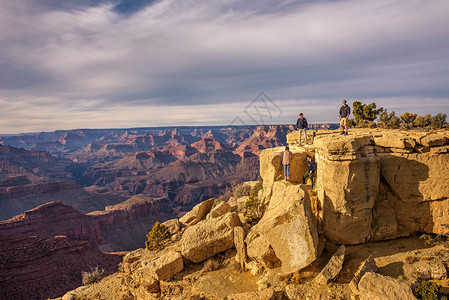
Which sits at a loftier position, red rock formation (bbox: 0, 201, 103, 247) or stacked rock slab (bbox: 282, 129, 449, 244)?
stacked rock slab (bbox: 282, 129, 449, 244)

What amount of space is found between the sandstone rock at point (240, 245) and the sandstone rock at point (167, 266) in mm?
3456

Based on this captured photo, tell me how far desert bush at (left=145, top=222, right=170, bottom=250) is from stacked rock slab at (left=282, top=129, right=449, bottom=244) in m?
12.1

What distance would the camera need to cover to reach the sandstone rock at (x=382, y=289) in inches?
315

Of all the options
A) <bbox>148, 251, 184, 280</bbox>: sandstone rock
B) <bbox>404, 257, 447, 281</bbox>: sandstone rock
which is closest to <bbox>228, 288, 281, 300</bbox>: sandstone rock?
<bbox>148, 251, 184, 280</bbox>: sandstone rock

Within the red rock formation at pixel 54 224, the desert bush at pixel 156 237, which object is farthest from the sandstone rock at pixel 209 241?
the red rock formation at pixel 54 224

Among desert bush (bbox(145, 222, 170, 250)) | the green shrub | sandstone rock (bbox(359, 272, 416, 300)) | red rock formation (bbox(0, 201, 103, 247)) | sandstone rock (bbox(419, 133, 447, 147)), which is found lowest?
red rock formation (bbox(0, 201, 103, 247))

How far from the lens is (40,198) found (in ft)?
350

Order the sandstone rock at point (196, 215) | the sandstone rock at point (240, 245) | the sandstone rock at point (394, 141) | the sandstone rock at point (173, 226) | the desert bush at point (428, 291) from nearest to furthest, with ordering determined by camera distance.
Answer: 1. the desert bush at point (428, 291)
2. the sandstone rock at point (394, 141)
3. the sandstone rock at point (240, 245)
4. the sandstone rock at point (196, 215)
5. the sandstone rock at point (173, 226)

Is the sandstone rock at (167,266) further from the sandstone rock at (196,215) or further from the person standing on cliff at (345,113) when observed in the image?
the person standing on cliff at (345,113)

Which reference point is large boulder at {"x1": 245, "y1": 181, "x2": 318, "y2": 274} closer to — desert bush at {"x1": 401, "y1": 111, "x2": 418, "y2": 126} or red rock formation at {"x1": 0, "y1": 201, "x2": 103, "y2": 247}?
desert bush at {"x1": 401, "y1": 111, "x2": 418, "y2": 126}

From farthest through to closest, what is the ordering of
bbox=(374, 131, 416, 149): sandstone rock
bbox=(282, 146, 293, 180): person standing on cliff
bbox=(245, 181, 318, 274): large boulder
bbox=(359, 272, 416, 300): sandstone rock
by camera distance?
bbox=(282, 146, 293, 180): person standing on cliff
bbox=(374, 131, 416, 149): sandstone rock
bbox=(245, 181, 318, 274): large boulder
bbox=(359, 272, 416, 300): sandstone rock

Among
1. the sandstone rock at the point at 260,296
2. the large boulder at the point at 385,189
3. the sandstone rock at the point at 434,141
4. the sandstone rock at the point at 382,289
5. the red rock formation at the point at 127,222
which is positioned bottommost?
the red rock formation at the point at 127,222

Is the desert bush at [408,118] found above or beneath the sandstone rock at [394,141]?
above

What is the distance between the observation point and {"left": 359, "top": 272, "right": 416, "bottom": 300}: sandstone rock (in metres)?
7.99
